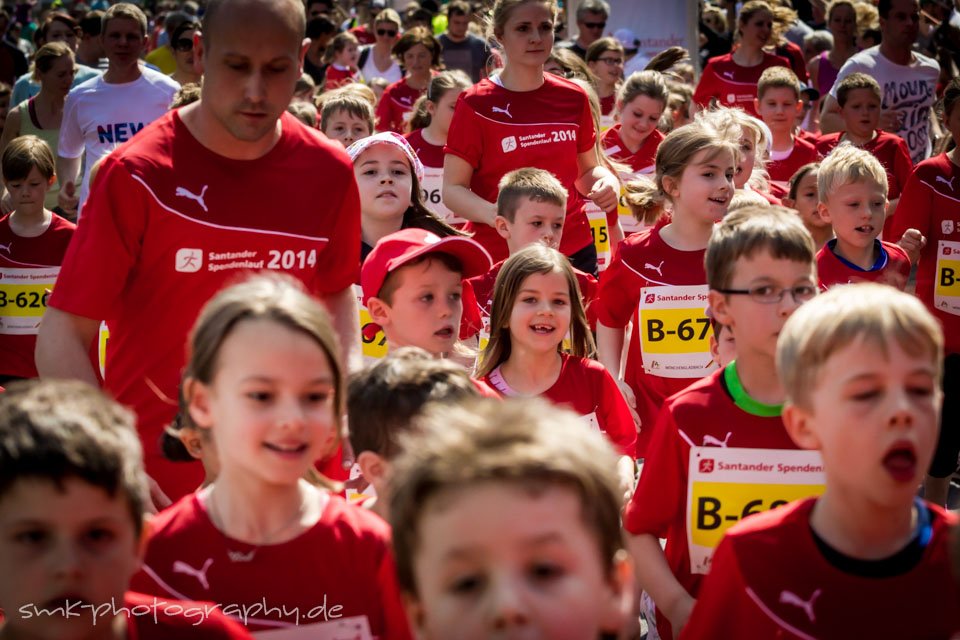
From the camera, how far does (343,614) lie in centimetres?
304

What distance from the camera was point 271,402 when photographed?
3.04 metres

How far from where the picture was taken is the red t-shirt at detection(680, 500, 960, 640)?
275 centimetres

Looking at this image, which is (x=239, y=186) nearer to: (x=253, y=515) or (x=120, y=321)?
(x=120, y=321)

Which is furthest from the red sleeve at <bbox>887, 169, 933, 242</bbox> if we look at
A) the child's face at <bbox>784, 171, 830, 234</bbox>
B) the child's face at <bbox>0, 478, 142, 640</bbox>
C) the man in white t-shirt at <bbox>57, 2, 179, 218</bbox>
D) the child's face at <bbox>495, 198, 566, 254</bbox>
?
the child's face at <bbox>0, 478, 142, 640</bbox>

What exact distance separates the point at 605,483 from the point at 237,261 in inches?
77.0

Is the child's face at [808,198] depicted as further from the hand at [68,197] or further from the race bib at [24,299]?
the hand at [68,197]

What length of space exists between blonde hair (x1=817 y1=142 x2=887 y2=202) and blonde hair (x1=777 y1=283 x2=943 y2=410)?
3.68 metres

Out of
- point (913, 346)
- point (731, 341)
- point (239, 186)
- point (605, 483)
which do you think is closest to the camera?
point (605, 483)

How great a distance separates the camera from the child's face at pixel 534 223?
6609 mm

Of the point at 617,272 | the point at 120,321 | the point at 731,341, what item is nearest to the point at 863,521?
the point at 731,341

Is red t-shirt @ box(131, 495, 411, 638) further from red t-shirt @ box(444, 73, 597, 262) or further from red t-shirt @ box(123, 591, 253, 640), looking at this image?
red t-shirt @ box(444, 73, 597, 262)

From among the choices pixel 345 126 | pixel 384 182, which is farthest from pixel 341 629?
pixel 345 126

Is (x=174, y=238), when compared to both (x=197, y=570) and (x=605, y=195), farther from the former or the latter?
(x=605, y=195)

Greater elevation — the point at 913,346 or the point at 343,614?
the point at 913,346
